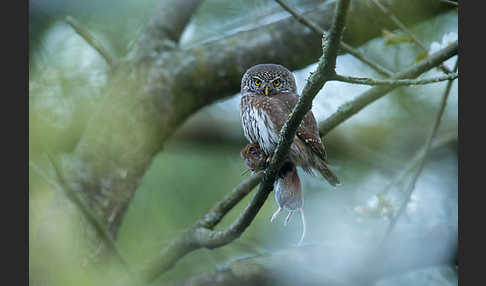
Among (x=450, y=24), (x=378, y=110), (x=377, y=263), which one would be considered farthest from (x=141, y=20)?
(x=377, y=263)

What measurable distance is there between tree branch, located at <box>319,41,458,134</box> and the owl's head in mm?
598

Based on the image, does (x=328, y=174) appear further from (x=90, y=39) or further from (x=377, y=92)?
(x=90, y=39)

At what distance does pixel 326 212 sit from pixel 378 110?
2.43 feet

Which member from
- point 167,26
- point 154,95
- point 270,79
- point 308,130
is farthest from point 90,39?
point 308,130

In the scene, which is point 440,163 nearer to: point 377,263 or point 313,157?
point 377,263

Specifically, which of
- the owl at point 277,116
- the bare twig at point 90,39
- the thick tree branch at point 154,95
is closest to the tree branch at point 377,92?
the owl at point 277,116

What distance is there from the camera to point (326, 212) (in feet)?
10.7

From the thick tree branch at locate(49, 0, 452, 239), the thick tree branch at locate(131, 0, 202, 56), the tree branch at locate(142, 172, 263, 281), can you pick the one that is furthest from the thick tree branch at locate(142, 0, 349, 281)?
the thick tree branch at locate(131, 0, 202, 56)

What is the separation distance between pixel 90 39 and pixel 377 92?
4.80ft

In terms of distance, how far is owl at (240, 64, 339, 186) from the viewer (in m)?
1.45

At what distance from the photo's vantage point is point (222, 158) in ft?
13.4

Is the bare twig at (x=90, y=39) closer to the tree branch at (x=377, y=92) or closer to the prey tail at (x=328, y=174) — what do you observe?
the tree branch at (x=377, y=92)

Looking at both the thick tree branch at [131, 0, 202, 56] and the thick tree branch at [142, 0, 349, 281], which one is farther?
the thick tree branch at [131, 0, 202, 56]

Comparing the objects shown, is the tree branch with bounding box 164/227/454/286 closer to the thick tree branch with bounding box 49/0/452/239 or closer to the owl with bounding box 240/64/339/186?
the thick tree branch with bounding box 49/0/452/239
